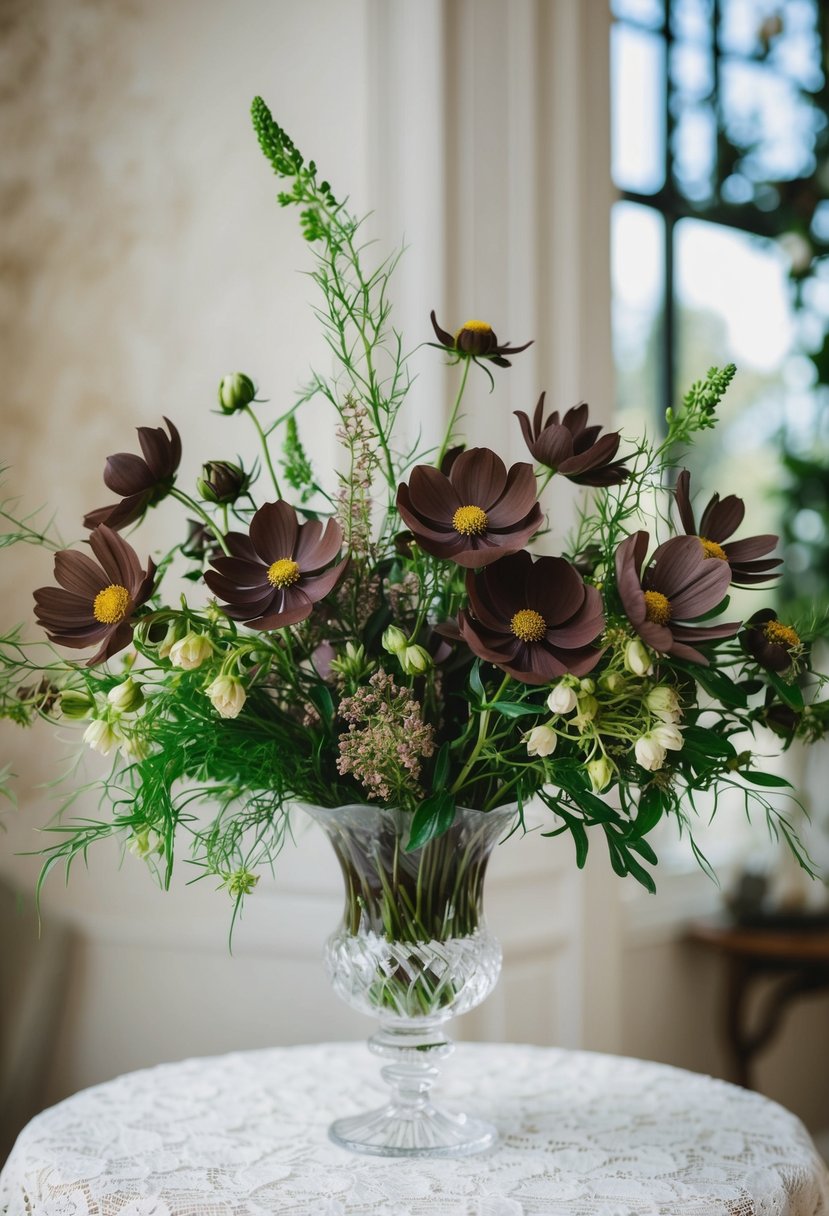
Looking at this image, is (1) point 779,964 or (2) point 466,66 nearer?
(2) point 466,66

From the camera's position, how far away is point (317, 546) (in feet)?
3.37

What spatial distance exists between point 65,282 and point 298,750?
1.36 metres

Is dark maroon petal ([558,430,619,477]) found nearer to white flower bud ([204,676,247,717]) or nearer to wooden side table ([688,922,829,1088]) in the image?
white flower bud ([204,676,247,717])

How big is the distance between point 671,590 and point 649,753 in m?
0.13

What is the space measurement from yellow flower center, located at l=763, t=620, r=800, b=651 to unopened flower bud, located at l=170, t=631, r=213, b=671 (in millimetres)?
466

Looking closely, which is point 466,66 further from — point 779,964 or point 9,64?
point 779,964

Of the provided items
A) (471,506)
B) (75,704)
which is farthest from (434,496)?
(75,704)

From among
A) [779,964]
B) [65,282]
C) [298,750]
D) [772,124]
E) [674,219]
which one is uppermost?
[772,124]

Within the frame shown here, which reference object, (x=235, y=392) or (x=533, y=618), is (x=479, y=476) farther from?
(x=235, y=392)

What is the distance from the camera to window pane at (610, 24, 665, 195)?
2914 mm

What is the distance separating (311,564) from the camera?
1.02 m

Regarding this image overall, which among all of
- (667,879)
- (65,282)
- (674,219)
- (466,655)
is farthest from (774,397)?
(466,655)

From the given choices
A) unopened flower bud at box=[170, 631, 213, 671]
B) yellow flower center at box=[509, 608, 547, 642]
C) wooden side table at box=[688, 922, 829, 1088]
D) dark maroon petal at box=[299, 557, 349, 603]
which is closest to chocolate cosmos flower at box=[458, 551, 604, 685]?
yellow flower center at box=[509, 608, 547, 642]

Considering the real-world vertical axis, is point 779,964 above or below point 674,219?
below
